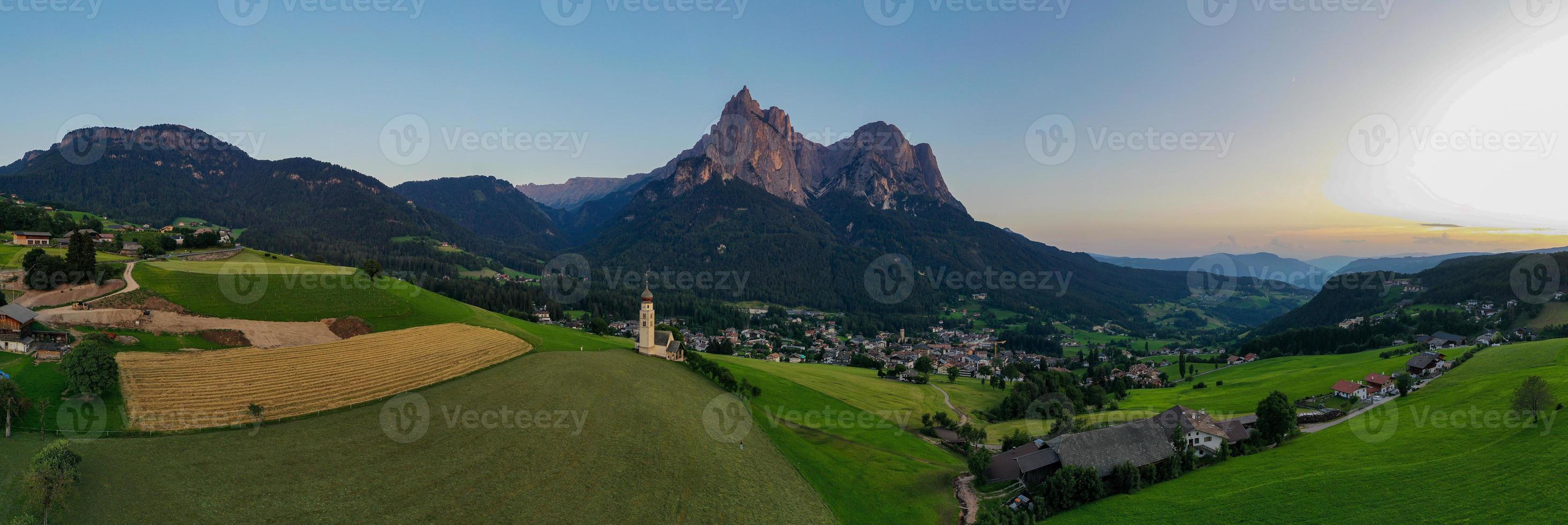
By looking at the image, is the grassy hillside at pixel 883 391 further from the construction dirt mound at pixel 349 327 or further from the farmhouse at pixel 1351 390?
the construction dirt mound at pixel 349 327

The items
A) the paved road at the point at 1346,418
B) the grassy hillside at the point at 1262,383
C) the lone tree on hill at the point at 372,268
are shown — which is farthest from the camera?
the lone tree on hill at the point at 372,268

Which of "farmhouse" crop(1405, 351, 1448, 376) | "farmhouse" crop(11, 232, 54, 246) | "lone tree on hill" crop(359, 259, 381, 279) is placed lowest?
"farmhouse" crop(1405, 351, 1448, 376)

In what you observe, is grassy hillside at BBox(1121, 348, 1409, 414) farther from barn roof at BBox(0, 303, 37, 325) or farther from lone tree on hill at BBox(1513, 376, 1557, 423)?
barn roof at BBox(0, 303, 37, 325)

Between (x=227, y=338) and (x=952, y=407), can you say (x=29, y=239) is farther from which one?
(x=952, y=407)

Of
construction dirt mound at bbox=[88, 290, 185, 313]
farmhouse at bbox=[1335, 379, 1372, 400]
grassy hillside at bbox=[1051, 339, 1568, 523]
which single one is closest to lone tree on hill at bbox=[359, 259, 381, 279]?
construction dirt mound at bbox=[88, 290, 185, 313]

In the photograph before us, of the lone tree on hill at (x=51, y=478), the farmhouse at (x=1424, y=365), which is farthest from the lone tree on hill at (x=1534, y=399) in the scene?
the lone tree on hill at (x=51, y=478)

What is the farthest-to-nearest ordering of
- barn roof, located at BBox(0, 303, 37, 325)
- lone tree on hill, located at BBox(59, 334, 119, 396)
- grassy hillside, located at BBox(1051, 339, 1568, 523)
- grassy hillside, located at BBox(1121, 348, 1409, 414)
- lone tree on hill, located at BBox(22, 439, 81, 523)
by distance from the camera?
1. grassy hillside, located at BBox(1121, 348, 1409, 414)
2. barn roof, located at BBox(0, 303, 37, 325)
3. lone tree on hill, located at BBox(59, 334, 119, 396)
4. grassy hillside, located at BBox(1051, 339, 1568, 523)
5. lone tree on hill, located at BBox(22, 439, 81, 523)

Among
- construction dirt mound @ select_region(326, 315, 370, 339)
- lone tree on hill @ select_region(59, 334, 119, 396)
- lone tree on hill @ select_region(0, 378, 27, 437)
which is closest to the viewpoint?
lone tree on hill @ select_region(0, 378, 27, 437)
